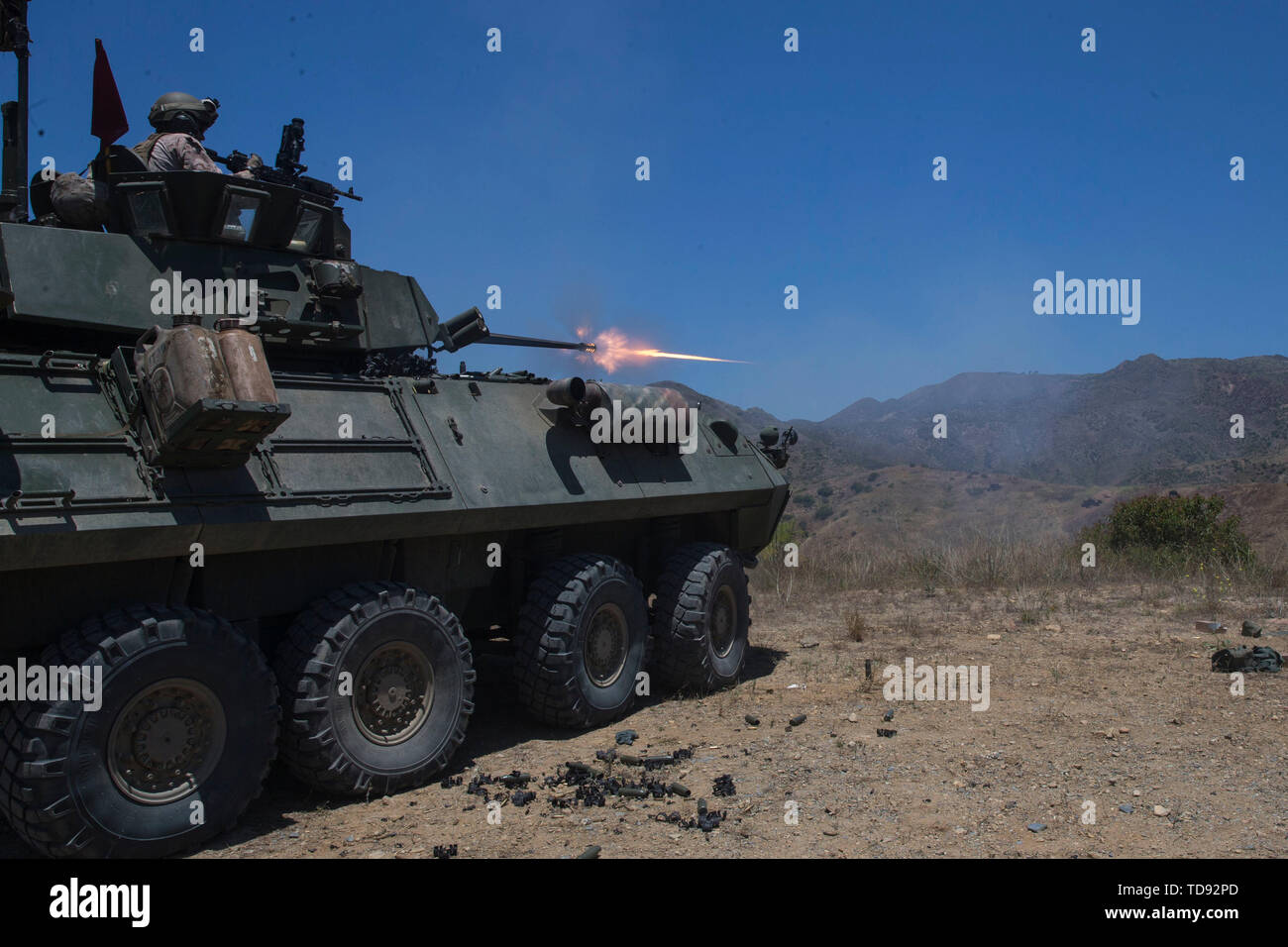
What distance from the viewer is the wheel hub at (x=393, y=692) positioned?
6012 millimetres

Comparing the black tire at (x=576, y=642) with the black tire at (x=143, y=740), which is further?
the black tire at (x=576, y=642)

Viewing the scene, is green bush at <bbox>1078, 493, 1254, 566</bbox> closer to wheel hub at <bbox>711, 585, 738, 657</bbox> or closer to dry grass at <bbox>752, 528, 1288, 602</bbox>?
dry grass at <bbox>752, 528, 1288, 602</bbox>

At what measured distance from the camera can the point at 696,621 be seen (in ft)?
28.4

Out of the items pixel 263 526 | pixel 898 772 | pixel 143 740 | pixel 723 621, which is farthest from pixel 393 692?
pixel 723 621

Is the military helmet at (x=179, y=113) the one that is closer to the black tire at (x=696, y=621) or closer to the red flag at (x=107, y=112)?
the red flag at (x=107, y=112)

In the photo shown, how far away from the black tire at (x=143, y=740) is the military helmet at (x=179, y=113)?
348 centimetres

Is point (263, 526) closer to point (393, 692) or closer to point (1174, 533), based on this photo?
point (393, 692)

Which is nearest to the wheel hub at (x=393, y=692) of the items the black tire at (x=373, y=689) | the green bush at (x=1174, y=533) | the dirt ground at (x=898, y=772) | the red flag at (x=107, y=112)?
the black tire at (x=373, y=689)

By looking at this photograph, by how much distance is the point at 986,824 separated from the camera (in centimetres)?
549

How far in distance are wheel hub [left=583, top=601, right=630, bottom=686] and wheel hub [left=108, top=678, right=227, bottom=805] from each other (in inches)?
115

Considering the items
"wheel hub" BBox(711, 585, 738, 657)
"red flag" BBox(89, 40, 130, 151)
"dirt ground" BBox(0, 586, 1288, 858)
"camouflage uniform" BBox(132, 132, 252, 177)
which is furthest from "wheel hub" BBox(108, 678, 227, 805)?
"wheel hub" BBox(711, 585, 738, 657)
